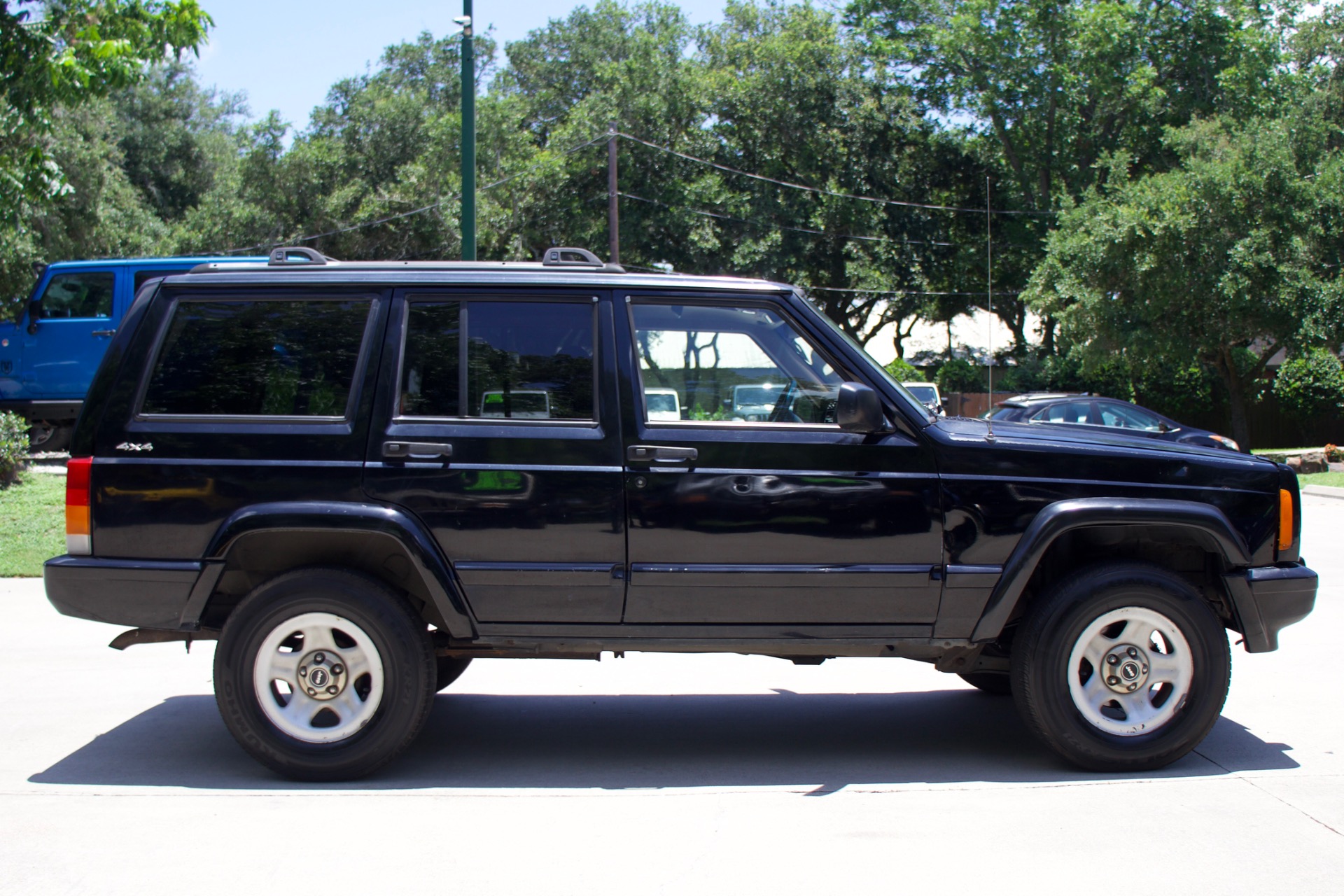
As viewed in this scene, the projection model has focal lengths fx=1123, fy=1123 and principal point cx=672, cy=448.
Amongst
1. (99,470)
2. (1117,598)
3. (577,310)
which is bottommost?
(1117,598)

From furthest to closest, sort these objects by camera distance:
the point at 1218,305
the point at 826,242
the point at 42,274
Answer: the point at 826,242, the point at 1218,305, the point at 42,274

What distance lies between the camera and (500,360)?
→ 461 cm

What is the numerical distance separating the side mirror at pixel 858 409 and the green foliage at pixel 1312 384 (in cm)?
2723

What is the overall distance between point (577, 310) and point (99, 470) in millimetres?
2020

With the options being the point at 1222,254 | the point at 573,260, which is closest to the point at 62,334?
the point at 573,260

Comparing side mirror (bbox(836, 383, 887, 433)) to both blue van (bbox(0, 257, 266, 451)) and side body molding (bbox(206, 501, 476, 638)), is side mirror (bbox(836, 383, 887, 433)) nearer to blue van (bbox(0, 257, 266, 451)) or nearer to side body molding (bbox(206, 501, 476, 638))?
side body molding (bbox(206, 501, 476, 638))

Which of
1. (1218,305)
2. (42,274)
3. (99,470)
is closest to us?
(99,470)

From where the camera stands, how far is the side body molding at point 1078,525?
4.45m

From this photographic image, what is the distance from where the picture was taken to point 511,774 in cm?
475

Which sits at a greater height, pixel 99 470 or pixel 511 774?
pixel 99 470

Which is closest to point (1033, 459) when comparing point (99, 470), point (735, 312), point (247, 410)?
point (735, 312)

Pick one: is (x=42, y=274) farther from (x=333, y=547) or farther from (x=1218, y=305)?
(x=1218, y=305)

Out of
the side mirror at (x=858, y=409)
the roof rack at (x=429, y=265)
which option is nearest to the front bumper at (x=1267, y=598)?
the side mirror at (x=858, y=409)

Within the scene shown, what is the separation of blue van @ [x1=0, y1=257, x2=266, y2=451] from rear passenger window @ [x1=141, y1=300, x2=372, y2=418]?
12.2m
